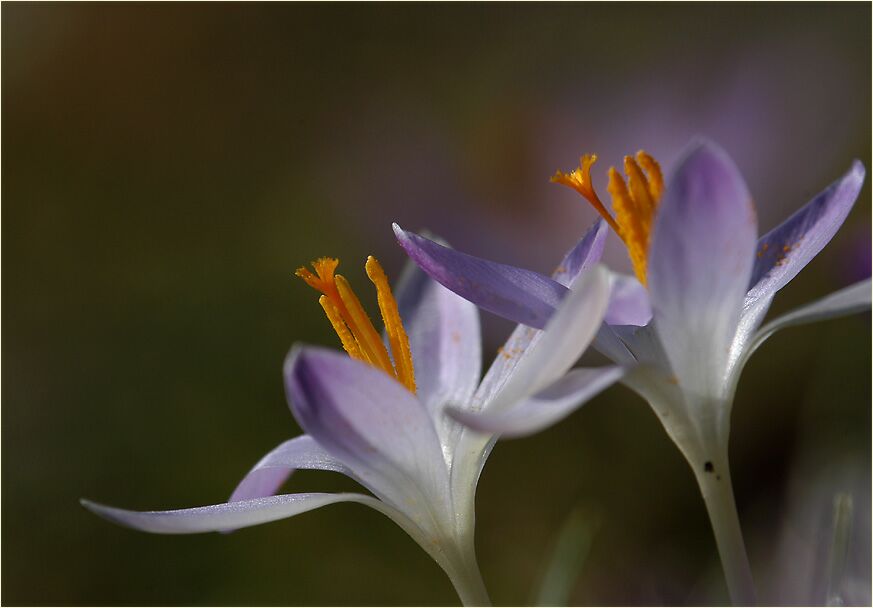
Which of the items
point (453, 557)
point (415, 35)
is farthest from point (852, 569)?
point (415, 35)

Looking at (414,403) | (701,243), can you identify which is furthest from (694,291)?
(414,403)

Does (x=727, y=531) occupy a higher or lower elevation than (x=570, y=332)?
lower

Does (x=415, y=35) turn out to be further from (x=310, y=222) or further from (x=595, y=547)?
(x=595, y=547)

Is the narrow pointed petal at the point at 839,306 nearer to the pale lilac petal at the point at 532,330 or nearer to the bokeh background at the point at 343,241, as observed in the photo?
the pale lilac petal at the point at 532,330

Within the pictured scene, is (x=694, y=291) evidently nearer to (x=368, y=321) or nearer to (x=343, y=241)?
(x=368, y=321)

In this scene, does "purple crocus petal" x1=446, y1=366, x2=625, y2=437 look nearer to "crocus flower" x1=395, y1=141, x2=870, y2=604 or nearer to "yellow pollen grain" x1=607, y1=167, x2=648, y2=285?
"crocus flower" x1=395, y1=141, x2=870, y2=604

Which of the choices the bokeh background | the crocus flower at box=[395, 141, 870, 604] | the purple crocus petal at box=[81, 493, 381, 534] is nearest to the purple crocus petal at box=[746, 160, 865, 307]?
the crocus flower at box=[395, 141, 870, 604]

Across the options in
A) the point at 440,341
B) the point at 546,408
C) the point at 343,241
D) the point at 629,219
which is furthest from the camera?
the point at 343,241
